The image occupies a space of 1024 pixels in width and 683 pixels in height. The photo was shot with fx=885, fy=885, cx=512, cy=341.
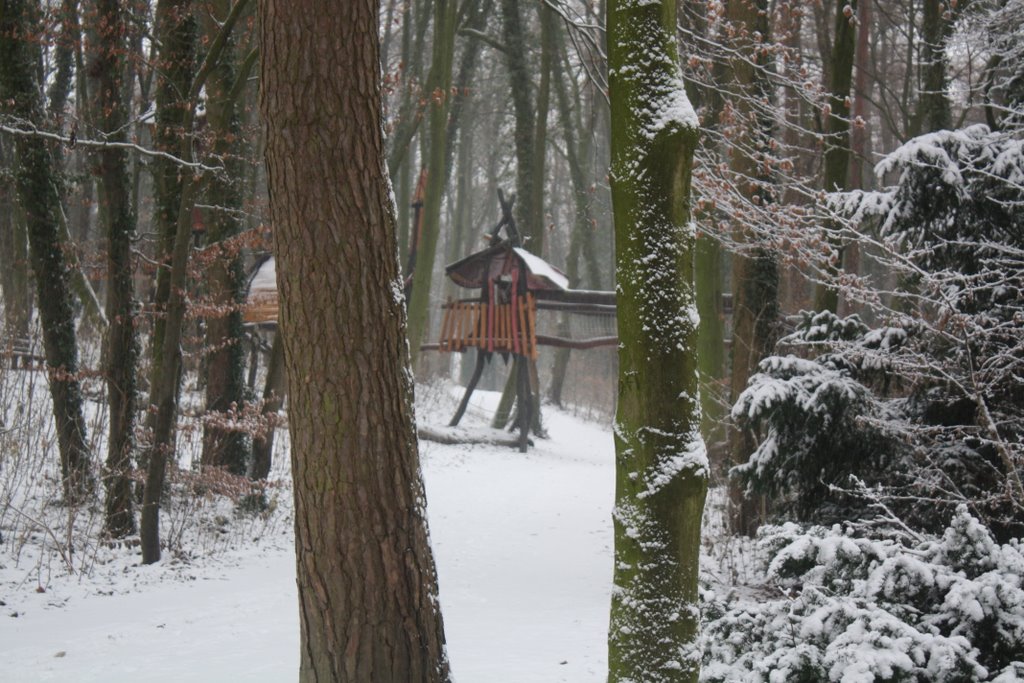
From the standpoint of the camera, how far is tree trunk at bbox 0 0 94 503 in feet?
24.6

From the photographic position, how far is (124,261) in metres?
7.84

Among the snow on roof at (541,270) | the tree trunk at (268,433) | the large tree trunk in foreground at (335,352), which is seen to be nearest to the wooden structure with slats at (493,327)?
the snow on roof at (541,270)

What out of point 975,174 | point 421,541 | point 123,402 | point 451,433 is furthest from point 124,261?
point 451,433

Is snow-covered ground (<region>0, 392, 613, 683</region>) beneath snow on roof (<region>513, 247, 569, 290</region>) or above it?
beneath

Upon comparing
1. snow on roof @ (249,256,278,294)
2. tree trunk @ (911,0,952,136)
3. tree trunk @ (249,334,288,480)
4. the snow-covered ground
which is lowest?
the snow-covered ground

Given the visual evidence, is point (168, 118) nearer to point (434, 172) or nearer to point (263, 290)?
point (263, 290)

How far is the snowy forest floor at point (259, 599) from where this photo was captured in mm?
5016

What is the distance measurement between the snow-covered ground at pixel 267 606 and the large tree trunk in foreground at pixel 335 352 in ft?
5.25

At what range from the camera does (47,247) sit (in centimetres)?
767

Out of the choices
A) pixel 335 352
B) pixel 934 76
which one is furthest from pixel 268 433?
pixel 934 76

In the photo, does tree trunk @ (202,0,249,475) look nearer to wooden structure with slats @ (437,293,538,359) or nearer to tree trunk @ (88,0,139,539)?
tree trunk @ (88,0,139,539)

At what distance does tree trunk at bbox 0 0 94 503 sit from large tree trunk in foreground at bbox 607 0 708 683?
5552mm

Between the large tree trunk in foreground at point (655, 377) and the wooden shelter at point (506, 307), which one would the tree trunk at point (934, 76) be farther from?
the large tree trunk in foreground at point (655, 377)

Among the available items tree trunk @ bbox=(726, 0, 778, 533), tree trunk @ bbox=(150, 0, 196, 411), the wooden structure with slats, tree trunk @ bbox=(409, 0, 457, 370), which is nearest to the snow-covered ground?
tree trunk @ bbox=(726, 0, 778, 533)
